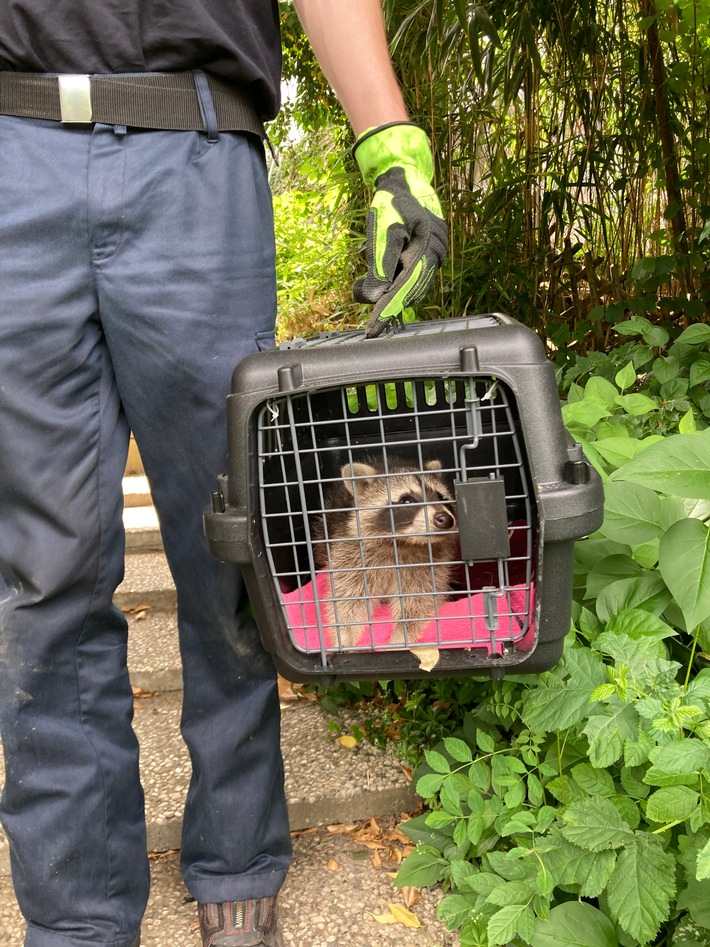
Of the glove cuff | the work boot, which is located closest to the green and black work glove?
the glove cuff

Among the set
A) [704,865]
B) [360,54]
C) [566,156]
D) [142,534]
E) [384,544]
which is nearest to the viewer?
[704,865]

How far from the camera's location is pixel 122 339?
5.03 feet

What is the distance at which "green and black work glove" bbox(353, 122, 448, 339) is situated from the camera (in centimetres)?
147

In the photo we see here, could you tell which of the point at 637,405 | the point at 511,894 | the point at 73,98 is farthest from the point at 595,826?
the point at 73,98

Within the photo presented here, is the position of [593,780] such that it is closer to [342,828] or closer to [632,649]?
[632,649]

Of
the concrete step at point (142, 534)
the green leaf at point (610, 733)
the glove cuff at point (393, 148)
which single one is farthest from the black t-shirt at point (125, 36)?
the concrete step at point (142, 534)

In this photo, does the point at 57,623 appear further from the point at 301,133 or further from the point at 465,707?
Result: the point at 301,133

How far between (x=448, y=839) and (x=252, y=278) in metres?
1.32

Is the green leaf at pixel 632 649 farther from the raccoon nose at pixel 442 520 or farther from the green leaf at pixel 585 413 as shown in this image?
the green leaf at pixel 585 413

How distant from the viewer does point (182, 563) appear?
169 centimetres

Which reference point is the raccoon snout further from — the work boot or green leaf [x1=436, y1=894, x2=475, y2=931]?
the work boot

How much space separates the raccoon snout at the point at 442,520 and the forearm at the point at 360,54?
846 millimetres

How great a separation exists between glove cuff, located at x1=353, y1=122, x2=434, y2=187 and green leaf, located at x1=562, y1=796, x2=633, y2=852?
1.23 metres

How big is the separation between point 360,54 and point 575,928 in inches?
66.6
